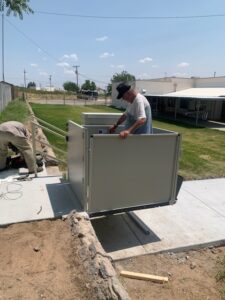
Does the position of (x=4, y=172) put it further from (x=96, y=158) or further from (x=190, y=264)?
(x=190, y=264)

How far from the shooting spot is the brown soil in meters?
2.39

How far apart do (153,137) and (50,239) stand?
5.13 ft

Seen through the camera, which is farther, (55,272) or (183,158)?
(183,158)

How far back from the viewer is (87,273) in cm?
252

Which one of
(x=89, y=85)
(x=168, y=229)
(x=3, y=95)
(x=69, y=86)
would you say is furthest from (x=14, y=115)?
(x=69, y=86)

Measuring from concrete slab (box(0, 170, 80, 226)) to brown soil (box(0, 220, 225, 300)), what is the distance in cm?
20

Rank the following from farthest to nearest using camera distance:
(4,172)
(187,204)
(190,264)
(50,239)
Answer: (4,172)
(187,204)
(190,264)
(50,239)

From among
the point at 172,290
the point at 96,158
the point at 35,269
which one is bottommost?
the point at 172,290

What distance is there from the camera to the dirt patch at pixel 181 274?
111 inches

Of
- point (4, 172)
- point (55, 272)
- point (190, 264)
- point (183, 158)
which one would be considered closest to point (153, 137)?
point (190, 264)

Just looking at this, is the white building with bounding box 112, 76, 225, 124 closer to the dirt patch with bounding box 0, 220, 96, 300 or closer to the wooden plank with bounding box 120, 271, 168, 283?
the wooden plank with bounding box 120, 271, 168, 283

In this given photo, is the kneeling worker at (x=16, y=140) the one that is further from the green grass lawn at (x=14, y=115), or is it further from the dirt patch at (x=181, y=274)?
the green grass lawn at (x=14, y=115)

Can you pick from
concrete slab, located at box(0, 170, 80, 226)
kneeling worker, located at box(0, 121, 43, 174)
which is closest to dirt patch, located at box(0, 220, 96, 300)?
concrete slab, located at box(0, 170, 80, 226)

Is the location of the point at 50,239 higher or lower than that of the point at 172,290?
higher
